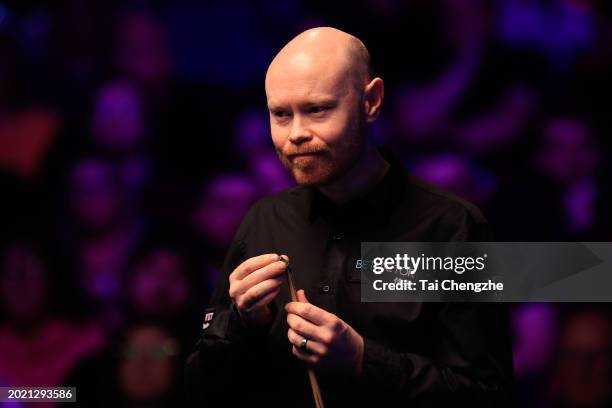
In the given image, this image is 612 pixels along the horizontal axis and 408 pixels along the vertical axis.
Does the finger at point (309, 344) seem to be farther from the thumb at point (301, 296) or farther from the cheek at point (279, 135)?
the cheek at point (279, 135)

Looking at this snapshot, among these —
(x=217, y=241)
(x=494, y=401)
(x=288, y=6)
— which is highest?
(x=288, y=6)

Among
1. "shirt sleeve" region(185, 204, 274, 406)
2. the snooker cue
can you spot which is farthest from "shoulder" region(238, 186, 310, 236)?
Result: the snooker cue

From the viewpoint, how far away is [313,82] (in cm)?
194

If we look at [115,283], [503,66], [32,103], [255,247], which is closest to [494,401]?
[255,247]

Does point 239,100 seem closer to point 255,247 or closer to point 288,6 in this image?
point 288,6

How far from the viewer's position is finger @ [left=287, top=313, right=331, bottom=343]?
1833 mm

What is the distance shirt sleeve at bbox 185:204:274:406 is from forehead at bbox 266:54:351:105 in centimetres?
43

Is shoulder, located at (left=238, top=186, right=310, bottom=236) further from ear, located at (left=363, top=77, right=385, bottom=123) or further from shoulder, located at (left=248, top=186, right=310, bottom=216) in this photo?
ear, located at (left=363, top=77, right=385, bottom=123)

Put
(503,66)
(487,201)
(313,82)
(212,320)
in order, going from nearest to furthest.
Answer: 1. (313,82)
2. (212,320)
3. (487,201)
4. (503,66)

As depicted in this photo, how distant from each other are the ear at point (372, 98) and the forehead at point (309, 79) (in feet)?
0.21

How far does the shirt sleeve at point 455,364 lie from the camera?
74.9 inches

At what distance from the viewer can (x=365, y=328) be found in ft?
6.53

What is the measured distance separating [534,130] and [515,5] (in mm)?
538
